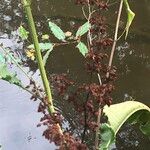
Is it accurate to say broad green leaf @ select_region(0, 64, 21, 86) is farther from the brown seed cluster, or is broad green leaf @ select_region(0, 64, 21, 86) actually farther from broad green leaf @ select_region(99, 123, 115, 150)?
broad green leaf @ select_region(99, 123, 115, 150)

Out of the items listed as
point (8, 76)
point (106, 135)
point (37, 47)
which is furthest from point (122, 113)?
point (37, 47)

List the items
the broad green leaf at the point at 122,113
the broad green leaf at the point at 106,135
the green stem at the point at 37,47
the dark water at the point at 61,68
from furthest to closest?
the dark water at the point at 61,68 < the broad green leaf at the point at 122,113 < the broad green leaf at the point at 106,135 < the green stem at the point at 37,47

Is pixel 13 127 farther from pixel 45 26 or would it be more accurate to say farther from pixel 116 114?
pixel 45 26

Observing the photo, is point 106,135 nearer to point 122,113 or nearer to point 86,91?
point 86,91

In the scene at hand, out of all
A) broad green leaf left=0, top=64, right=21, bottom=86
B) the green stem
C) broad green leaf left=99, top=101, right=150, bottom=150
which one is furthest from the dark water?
the green stem

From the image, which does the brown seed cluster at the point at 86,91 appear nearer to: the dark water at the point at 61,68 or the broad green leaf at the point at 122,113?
the broad green leaf at the point at 122,113

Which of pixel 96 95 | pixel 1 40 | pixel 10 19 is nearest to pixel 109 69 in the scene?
pixel 96 95

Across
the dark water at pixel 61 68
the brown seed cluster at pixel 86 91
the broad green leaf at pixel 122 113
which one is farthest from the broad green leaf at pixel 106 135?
the dark water at pixel 61 68

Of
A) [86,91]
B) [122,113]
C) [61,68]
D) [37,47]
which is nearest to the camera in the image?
[37,47]
